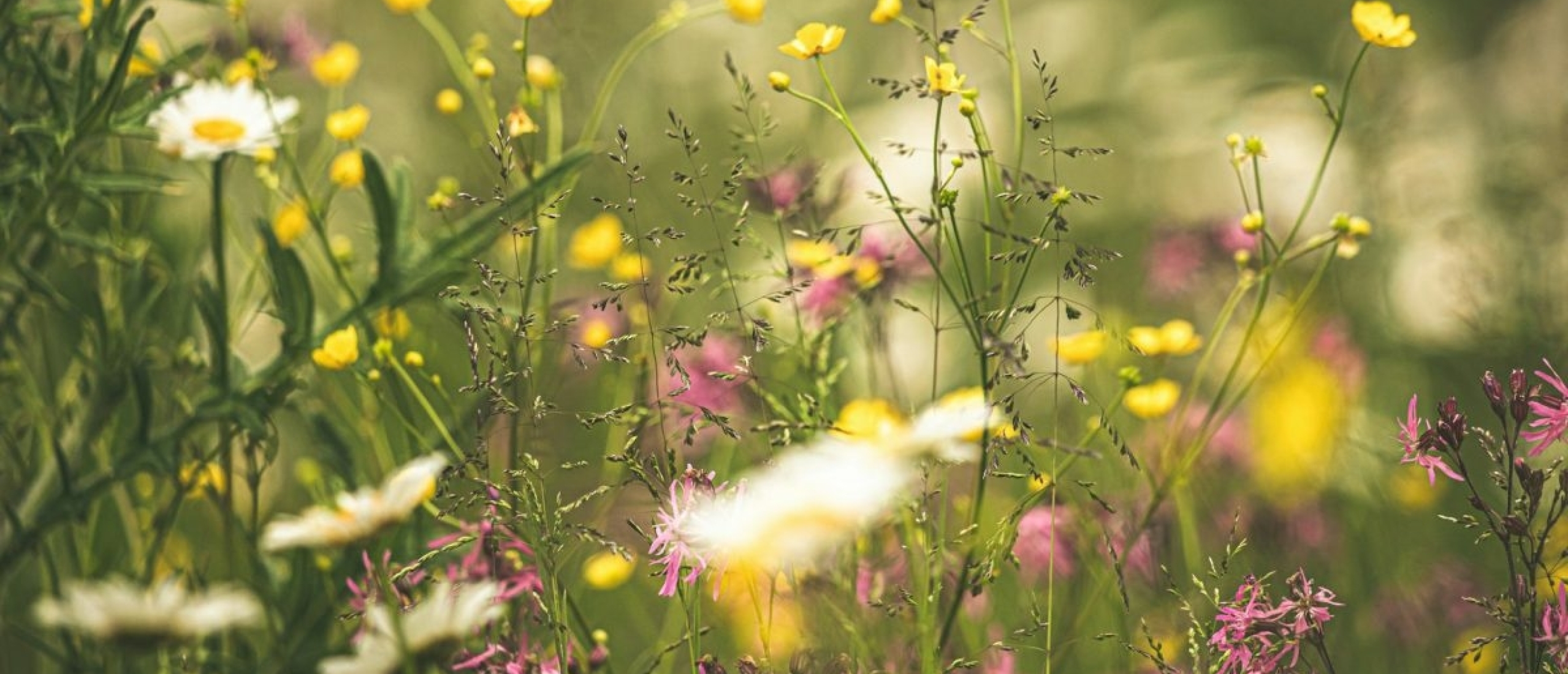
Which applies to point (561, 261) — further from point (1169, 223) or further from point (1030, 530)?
point (1030, 530)

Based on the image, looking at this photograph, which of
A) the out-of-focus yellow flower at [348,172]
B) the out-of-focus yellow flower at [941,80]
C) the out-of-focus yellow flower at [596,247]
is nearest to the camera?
the out-of-focus yellow flower at [941,80]

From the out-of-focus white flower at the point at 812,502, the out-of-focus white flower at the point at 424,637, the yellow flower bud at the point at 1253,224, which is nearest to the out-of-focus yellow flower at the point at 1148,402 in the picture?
the yellow flower bud at the point at 1253,224

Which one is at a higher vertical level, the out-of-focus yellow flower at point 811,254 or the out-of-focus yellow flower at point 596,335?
the out-of-focus yellow flower at point 811,254

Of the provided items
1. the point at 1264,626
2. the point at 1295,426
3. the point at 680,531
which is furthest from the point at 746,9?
the point at 1295,426

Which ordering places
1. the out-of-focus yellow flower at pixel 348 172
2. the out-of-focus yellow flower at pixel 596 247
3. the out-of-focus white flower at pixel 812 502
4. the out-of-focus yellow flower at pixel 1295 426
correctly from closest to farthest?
the out-of-focus white flower at pixel 812 502, the out-of-focus yellow flower at pixel 348 172, the out-of-focus yellow flower at pixel 596 247, the out-of-focus yellow flower at pixel 1295 426

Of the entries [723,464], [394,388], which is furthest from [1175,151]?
[394,388]

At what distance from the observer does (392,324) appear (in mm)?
901

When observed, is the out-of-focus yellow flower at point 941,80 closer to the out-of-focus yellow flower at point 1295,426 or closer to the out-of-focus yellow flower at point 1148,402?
the out-of-focus yellow flower at point 1148,402

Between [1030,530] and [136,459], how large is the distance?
1.77 feet

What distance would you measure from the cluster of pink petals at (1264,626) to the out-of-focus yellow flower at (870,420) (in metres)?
0.16

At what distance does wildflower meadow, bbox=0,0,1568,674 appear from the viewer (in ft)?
1.94

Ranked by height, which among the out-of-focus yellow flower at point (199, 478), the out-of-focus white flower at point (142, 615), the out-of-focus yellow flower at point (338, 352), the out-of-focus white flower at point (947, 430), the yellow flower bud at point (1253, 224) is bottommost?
the out-of-focus yellow flower at point (199, 478)

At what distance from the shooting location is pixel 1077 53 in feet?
6.77

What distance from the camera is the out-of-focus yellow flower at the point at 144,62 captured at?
0.83 metres
